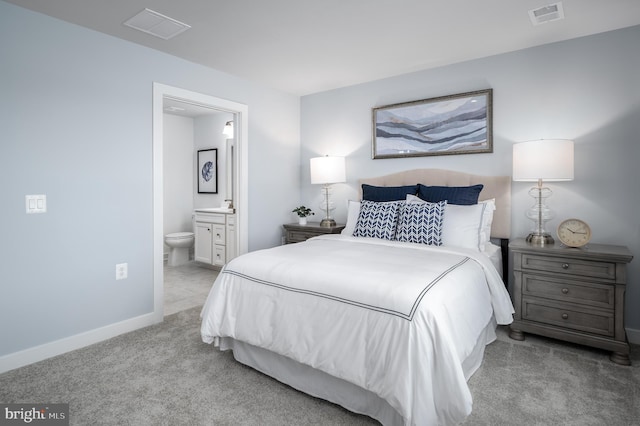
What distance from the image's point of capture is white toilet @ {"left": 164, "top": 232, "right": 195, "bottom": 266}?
5250 mm

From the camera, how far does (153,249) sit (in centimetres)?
319

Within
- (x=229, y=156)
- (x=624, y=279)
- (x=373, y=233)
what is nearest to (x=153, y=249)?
(x=373, y=233)

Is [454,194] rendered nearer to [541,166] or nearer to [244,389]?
[541,166]

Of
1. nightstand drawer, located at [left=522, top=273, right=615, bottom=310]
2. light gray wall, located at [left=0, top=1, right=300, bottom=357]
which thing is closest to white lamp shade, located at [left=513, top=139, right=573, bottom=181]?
nightstand drawer, located at [left=522, top=273, right=615, bottom=310]

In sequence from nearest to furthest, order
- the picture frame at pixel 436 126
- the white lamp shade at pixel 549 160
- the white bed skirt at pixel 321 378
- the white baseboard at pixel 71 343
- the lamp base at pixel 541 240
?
the white bed skirt at pixel 321 378 < the white baseboard at pixel 71 343 < the white lamp shade at pixel 549 160 < the lamp base at pixel 541 240 < the picture frame at pixel 436 126

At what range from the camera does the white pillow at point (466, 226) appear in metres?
2.85

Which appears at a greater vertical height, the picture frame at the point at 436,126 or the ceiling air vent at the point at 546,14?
the ceiling air vent at the point at 546,14

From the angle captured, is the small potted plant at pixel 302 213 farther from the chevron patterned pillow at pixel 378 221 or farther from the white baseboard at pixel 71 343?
the white baseboard at pixel 71 343

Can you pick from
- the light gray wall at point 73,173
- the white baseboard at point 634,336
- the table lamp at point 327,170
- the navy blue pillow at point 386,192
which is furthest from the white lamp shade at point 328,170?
the white baseboard at point 634,336

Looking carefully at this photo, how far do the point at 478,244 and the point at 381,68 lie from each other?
2.05 meters

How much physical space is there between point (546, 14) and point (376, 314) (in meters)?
2.49

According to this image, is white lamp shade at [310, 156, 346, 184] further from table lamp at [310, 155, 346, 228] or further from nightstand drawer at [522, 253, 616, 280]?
nightstand drawer at [522, 253, 616, 280]

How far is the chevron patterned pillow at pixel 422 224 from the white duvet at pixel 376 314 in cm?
27

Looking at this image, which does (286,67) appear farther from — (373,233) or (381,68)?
(373,233)
